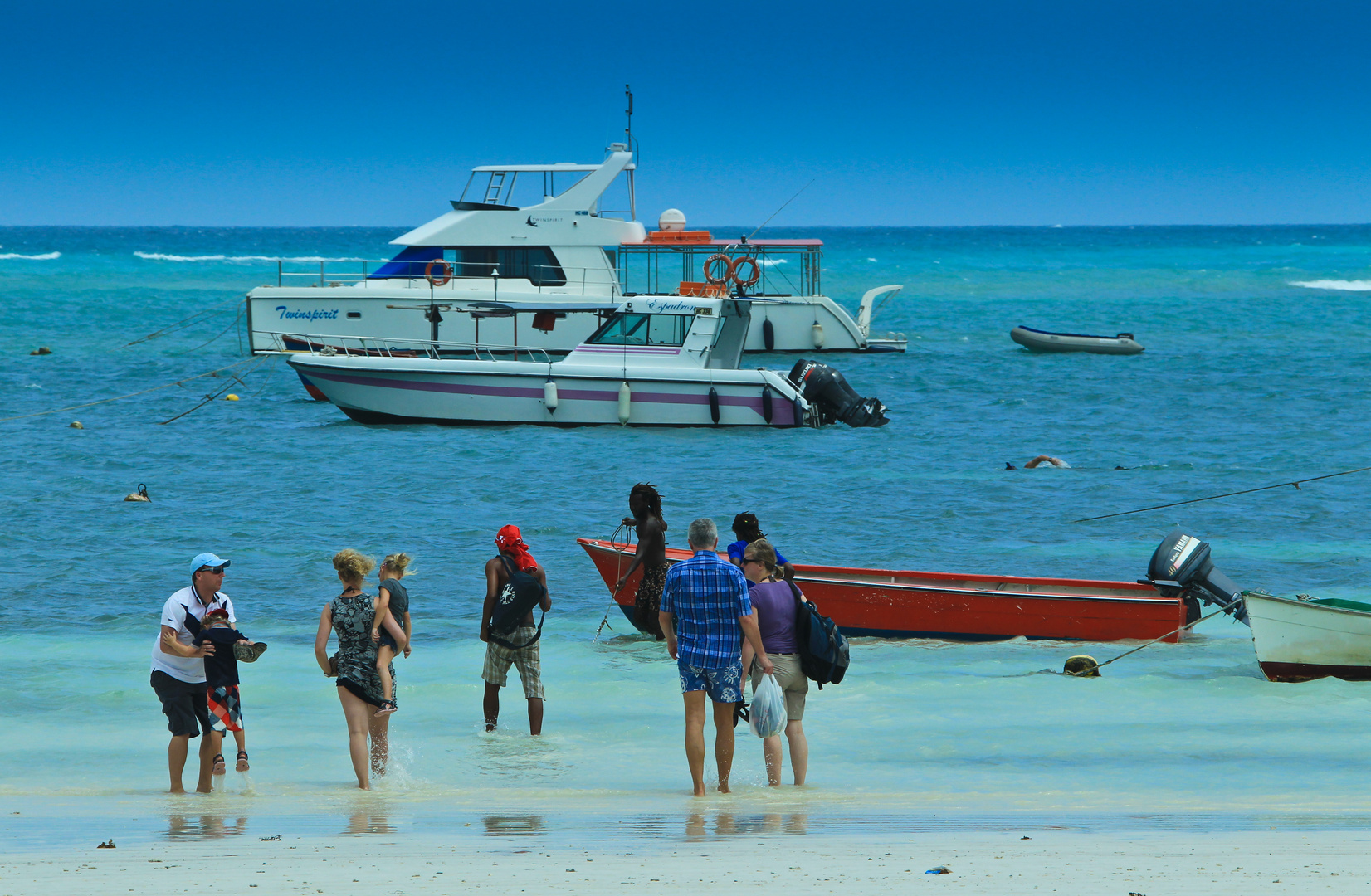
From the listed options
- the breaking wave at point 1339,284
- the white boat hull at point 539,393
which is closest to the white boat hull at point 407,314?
the white boat hull at point 539,393

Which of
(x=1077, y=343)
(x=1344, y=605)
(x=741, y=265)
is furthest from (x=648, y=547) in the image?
(x=1077, y=343)

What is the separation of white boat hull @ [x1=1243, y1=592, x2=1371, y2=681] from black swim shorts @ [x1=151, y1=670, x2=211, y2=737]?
6751 millimetres

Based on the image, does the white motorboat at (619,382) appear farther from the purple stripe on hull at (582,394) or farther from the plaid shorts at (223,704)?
the plaid shorts at (223,704)

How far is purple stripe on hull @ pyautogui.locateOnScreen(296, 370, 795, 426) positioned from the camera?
22.0 meters

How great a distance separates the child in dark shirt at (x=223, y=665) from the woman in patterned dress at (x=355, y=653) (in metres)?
0.35

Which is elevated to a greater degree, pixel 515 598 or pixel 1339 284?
pixel 1339 284

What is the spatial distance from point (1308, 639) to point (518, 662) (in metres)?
5.45

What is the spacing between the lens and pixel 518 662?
8.26 metres

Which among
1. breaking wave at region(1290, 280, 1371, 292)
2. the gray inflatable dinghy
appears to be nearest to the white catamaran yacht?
the gray inflatable dinghy

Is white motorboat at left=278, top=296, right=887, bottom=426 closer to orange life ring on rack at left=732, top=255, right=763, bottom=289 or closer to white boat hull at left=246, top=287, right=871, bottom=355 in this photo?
white boat hull at left=246, top=287, right=871, bottom=355

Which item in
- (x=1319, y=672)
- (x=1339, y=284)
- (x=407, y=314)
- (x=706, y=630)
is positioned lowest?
(x=1319, y=672)

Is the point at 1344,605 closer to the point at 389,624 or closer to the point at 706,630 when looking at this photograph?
the point at 706,630

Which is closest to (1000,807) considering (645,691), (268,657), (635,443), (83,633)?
(645,691)

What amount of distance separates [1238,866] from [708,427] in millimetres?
17189
